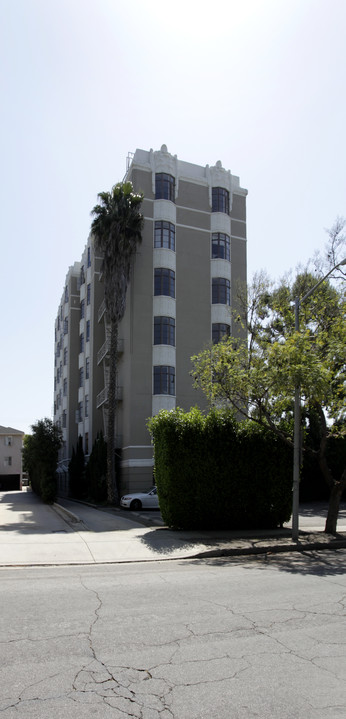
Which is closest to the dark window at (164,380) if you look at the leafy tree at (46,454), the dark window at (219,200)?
the leafy tree at (46,454)

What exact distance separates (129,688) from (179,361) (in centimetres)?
2937

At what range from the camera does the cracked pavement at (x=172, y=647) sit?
4.32m

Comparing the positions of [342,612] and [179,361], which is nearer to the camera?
[342,612]

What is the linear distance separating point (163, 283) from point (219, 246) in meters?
5.15

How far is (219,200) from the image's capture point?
36875mm

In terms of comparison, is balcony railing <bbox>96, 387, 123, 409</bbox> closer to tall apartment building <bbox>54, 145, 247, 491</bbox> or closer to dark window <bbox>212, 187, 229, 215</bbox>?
tall apartment building <bbox>54, 145, 247, 491</bbox>

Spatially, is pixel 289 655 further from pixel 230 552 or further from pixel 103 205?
pixel 103 205

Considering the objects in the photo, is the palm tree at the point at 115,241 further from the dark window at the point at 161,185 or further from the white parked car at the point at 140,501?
the white parked car at the point at 140,501

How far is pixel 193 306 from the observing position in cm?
3478

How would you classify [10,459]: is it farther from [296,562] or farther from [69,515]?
[296,562]

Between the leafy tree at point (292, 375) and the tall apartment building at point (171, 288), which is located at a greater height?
the tall apartment building at point (171, 288)

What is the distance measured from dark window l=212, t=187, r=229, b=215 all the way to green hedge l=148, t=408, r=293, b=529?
22.7 m

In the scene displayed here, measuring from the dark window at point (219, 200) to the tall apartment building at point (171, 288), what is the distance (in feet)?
0.22

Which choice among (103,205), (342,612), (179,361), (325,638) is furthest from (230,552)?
(103,205)
